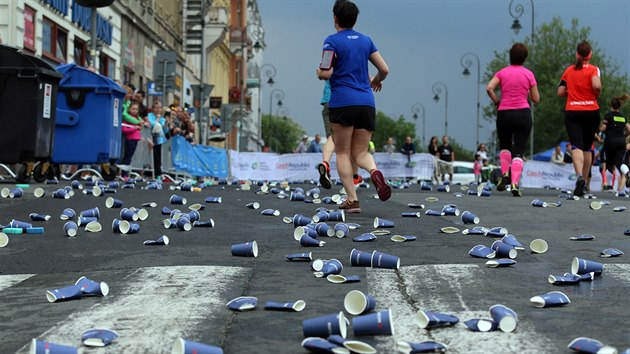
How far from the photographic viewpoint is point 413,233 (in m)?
7.92

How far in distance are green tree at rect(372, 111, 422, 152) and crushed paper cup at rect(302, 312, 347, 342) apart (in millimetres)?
174015

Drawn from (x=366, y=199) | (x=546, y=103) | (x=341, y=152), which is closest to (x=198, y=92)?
(x=366, y=199)

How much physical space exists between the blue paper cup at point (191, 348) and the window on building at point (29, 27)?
24.6 m

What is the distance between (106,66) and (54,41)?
7172mm

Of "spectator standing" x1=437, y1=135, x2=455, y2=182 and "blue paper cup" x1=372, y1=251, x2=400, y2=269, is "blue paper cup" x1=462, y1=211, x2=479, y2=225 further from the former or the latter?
"spectator standing" x1=437, y1=135, x2=455, y2=182

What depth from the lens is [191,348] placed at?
335 cm

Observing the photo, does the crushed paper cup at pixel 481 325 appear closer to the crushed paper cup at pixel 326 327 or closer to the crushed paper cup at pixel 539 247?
the crushed paper cup at pixel 326 327

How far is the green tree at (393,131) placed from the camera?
182 metres

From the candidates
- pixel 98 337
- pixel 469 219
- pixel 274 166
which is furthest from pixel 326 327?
pixel 274 166

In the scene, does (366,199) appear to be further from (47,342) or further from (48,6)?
(48,6)

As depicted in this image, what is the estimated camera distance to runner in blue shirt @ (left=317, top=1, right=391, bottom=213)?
31.9 feet

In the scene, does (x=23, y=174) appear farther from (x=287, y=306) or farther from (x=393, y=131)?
(x=393, y=131)

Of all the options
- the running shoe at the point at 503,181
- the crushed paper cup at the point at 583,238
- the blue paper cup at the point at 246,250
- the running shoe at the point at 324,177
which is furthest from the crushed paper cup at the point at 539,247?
the running shoe at the point at 503,181

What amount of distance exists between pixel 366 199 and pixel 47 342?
369 inches
